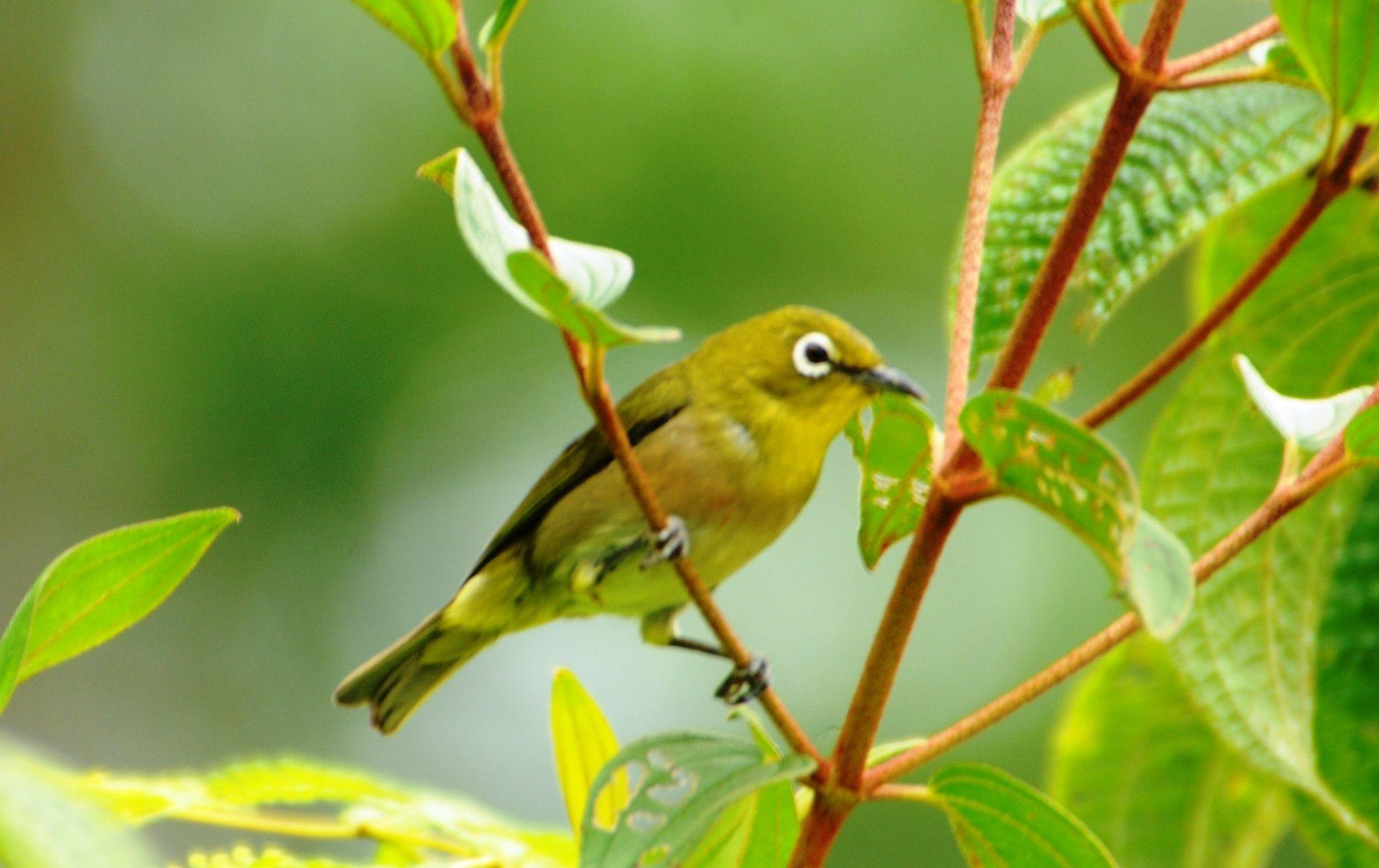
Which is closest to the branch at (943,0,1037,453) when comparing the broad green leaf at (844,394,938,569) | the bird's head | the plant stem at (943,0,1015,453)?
the plant stem at (943,0,1015,453)

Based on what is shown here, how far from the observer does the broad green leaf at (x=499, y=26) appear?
1370mm

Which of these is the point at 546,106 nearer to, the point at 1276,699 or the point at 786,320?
the point at 786,320

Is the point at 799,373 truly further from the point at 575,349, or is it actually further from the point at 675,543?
the point at 575,349

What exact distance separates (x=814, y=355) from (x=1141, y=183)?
3.83 ft

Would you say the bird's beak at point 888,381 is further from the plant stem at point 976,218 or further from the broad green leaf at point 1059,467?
the broad green leaf at point 1059,467

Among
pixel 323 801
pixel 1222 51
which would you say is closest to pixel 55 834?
pixel 323 801

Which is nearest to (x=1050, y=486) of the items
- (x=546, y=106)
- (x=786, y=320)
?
(x=786, y=320)

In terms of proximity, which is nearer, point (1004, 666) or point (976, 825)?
point (976, 825)

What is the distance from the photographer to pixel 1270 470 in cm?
227

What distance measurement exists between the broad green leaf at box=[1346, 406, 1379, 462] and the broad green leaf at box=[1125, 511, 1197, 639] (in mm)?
317

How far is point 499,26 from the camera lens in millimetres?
1377

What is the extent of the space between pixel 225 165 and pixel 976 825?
800 centimetres

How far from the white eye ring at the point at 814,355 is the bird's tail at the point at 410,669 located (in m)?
0.96

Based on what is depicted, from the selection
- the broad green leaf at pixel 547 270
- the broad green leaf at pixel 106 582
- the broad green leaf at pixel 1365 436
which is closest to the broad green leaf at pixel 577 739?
the broad green leaf at pixel 106 582
